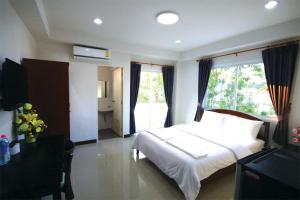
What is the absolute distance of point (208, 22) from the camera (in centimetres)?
265

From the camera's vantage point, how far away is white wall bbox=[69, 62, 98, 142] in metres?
3.68

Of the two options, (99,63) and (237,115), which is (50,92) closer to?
(99,63)

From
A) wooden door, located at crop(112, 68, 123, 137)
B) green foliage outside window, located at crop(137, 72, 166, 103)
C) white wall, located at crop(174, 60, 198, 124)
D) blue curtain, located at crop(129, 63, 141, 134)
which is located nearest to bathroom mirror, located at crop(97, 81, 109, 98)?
wooden door, located at crop(112, 68, 123, 137)

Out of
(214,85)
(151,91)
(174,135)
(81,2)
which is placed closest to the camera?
(81,2)

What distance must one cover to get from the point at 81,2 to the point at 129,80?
8.08 feet

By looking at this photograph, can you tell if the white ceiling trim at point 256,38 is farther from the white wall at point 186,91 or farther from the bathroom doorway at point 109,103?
the bathroom doorway at point 109,103

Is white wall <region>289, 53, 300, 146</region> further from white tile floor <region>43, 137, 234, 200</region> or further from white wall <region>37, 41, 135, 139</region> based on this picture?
white wall <region>37, 41, 135, 139</region>

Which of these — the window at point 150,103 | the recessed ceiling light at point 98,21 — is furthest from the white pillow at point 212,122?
the recessed ceiling light at point 98,21

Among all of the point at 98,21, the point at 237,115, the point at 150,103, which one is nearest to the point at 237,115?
the point at 237,115

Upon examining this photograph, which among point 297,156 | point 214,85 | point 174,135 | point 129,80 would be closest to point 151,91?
point 129,80

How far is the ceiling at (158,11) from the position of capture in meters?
2.11

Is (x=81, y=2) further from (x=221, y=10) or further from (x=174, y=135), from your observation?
(x=174, y=135)

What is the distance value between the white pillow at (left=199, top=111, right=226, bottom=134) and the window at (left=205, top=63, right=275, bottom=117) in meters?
0.49

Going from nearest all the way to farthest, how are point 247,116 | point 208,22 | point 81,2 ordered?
point 81,2, point 208,22, point 247,116
